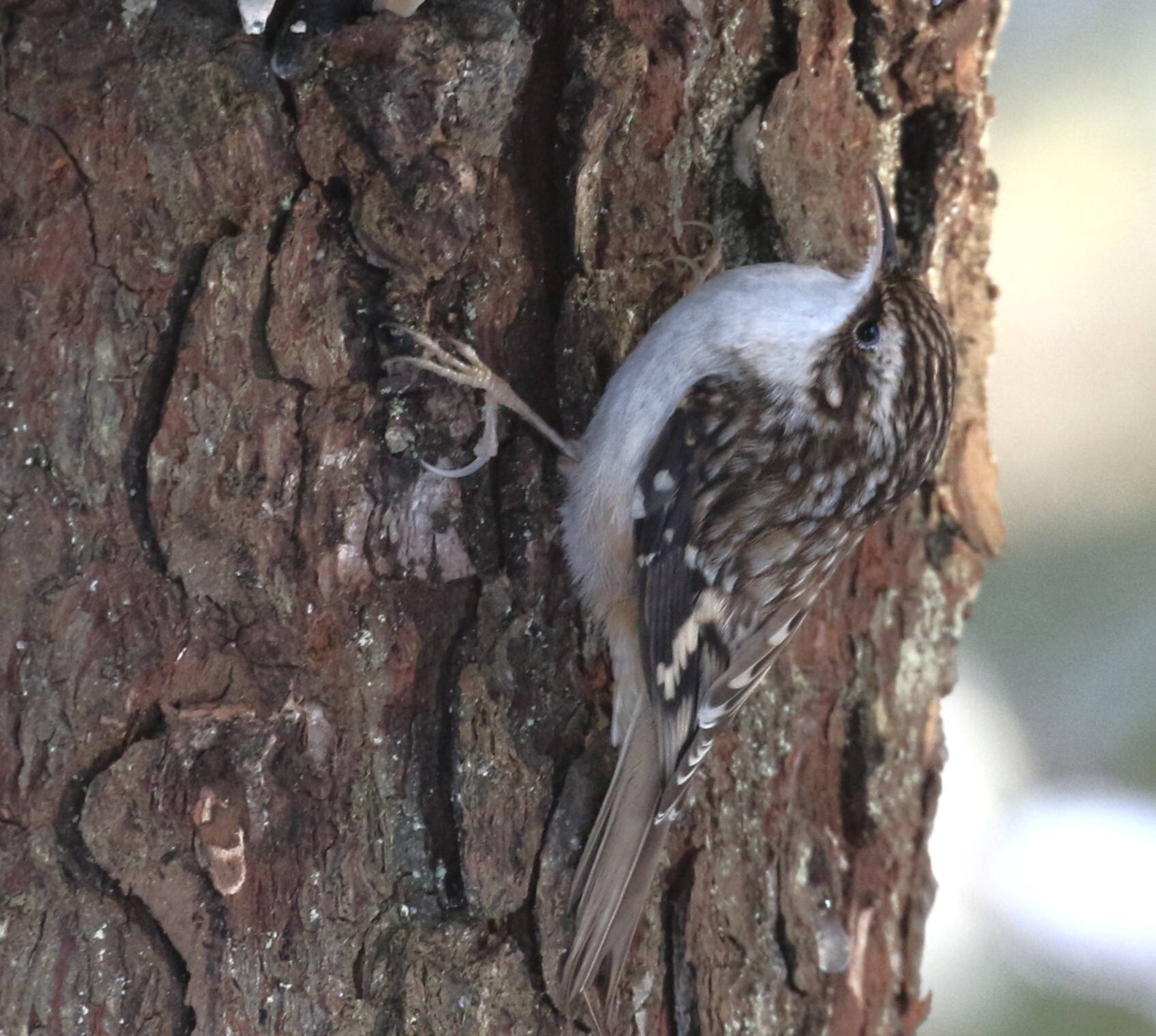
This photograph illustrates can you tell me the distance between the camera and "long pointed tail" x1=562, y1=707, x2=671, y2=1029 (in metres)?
1.48

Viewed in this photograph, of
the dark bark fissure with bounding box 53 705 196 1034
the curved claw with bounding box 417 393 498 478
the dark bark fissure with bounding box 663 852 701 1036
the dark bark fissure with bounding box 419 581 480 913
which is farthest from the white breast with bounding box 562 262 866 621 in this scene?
the dark bark fissure with bounding box 53 705 196 1034

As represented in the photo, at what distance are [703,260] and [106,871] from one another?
3.46 feet

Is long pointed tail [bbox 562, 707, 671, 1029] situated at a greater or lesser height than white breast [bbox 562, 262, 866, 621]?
lesser

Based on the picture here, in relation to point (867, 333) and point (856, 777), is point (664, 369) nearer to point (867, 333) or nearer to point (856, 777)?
point (867, 333)

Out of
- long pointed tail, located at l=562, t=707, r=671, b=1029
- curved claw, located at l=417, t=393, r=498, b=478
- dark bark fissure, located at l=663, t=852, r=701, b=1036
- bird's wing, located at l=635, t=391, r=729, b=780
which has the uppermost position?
curved claw, located at l=417, t=393, r=498, b=478

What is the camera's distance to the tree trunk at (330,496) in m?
1.28

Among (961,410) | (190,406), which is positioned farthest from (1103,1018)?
(190,406)

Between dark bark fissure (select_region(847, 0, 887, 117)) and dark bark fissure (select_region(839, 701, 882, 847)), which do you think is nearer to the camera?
dark bark fissure (select_region(847, 0, 887, 117))

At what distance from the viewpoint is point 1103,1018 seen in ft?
11.7

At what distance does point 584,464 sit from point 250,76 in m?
0.59

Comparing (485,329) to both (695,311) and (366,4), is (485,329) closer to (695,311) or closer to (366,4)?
(695,311)

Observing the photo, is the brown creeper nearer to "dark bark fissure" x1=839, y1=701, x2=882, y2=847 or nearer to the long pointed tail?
the long pointed tail

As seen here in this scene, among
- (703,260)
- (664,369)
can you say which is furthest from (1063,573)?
(664,369)

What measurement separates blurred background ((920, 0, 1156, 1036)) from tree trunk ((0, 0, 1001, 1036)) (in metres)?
2.30
